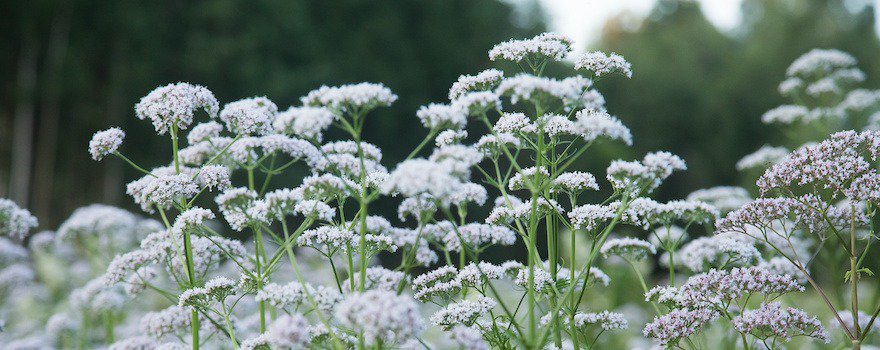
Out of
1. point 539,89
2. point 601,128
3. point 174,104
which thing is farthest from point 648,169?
point 174,104

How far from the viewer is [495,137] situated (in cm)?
347

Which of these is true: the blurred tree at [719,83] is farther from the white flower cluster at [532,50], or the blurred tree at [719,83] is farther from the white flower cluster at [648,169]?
the white flower cluster at [648,169]

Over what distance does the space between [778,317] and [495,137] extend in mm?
1534

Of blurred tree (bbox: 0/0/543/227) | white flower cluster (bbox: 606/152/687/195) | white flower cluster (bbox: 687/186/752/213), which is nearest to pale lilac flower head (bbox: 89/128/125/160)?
white flower cluster (bbox: 606/152/687/195)

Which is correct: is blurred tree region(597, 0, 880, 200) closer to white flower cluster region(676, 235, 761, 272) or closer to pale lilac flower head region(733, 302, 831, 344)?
white flower cluster region(676, 235, 761, 272)

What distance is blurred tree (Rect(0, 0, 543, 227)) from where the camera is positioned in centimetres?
1609

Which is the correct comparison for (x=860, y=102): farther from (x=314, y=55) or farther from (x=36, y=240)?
(x=314, y=55)

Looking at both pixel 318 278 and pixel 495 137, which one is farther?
pixel 318 278

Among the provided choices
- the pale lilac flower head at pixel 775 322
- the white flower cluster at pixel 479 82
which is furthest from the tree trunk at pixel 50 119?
the pale lilac flower head at pixel 775 322

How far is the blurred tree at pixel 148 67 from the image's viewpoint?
16.1 meters

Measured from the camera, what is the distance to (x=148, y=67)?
54.2 feet

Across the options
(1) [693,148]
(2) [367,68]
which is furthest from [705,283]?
(1) [693,148]

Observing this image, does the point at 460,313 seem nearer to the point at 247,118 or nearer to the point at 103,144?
the point at 247,118

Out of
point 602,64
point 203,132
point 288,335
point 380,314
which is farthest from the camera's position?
point 203,132
